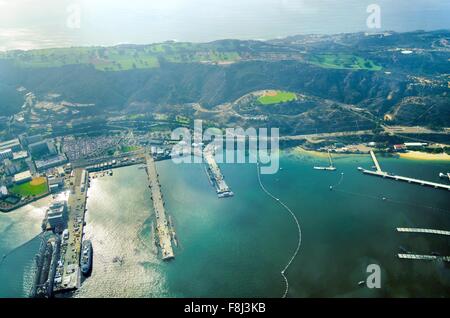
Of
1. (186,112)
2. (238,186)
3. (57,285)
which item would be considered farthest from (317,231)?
(186,112)

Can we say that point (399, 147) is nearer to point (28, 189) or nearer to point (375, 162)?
point (375, 162)

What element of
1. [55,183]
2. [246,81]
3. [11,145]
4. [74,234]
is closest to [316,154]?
[246,81]

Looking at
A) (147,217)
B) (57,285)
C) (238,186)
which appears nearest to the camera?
(57,285)

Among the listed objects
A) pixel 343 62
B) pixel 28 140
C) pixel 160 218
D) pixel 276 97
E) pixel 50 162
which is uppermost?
pixel 343 62

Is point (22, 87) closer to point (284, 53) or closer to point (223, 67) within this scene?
point (223, 67)

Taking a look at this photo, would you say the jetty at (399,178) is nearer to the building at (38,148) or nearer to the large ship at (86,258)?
the large ship at (86,258)

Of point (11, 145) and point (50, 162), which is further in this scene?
point (11, 145)

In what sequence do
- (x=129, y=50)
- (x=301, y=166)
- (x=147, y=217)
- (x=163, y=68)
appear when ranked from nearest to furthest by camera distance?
(x=147, y=217) → (x=301, y=166) → (x=163, y=68) → (x=129, y=50)

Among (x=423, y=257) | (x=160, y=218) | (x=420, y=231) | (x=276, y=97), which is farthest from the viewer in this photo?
(x=276, y=97)
